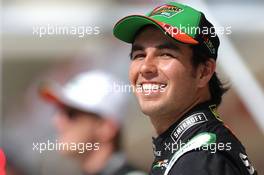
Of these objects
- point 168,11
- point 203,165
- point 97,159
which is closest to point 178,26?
point 168,11

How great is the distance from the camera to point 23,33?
2.05 m

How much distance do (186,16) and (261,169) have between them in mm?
639

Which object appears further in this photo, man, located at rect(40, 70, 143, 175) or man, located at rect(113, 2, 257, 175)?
man, located at rect(40, 70, 143, 175)

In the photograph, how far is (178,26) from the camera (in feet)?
4.08

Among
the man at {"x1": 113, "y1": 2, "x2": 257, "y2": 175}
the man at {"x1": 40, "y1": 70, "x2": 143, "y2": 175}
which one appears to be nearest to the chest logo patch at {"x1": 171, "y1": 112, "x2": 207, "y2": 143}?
the man at {"x1": 113, "y1": 2, "x2": 257, "y2": 175}

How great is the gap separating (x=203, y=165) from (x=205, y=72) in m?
0.31

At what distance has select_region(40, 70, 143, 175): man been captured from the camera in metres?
1.73

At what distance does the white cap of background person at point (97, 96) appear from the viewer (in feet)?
6.01

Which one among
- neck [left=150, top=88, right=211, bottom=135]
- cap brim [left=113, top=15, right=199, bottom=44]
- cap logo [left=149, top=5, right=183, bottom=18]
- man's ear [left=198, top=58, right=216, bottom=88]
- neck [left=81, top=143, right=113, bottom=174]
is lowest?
neck [left=81, top=143, right=113, bottom=174]

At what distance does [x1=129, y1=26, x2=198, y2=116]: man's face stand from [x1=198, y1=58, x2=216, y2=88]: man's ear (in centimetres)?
1

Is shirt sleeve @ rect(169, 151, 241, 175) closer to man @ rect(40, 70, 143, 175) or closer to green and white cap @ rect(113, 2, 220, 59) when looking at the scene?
green and white cap @ rect(113, 2, 220, 59)

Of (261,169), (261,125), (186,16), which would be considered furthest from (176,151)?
(261,125)

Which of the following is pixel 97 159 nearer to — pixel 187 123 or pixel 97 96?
pixel 97 96

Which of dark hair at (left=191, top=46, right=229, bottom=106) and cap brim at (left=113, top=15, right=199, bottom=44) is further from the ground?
cap brim at (left=113, top=15, right=199, bottom=44)
